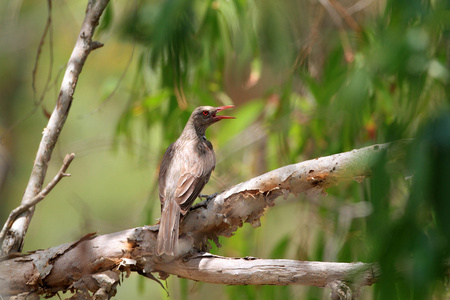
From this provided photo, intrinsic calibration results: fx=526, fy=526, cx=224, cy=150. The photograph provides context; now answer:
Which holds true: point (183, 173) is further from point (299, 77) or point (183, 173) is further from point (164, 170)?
point (299, 77)

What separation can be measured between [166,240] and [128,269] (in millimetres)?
263

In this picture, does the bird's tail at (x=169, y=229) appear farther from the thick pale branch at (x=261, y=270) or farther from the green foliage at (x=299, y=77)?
the green foliage at (x=299, y=77)

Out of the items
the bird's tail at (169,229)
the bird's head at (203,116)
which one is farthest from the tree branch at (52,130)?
Result: the bird's head at (203,116)

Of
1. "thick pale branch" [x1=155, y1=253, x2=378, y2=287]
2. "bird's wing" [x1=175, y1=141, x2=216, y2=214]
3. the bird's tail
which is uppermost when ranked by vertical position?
"bird's wing" [x1=175, y1=141, x2=216, y2=214]

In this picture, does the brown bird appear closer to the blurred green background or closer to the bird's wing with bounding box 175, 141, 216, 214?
the bird's wing with bounding box 175, 141, 216, 214

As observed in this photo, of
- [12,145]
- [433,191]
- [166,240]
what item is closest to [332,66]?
[166,240]

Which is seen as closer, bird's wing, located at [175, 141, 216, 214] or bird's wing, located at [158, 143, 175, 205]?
bird's wing, located at [175, 141, 216, 214]

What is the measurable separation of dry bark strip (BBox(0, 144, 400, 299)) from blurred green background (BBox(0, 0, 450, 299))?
0.36 m

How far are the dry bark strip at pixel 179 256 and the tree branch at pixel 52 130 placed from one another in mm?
124

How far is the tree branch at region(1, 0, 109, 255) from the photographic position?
2.87m

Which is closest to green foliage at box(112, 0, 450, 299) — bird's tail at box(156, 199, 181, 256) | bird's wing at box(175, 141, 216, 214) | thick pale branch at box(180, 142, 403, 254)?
thick pale branch at box(180, 142, 403, 254)

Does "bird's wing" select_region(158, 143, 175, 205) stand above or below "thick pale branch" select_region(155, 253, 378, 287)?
above

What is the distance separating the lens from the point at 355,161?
2412 mm

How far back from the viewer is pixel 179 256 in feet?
9.12
